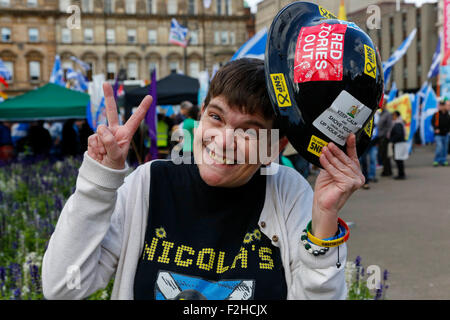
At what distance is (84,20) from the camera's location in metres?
49.7

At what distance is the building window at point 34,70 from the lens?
5088 cm

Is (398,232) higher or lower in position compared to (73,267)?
lower

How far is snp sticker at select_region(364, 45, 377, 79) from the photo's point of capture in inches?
43.5

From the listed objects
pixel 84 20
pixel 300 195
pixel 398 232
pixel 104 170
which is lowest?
pixel 398 232

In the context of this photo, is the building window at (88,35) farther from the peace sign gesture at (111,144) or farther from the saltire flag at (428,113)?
the peace sign gesture at (111,144)

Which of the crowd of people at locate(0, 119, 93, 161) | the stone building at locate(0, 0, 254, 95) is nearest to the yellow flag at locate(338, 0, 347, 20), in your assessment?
the crowd of people at locate(0, 119, 93, 161)

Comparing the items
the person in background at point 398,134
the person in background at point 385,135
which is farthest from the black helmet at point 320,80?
the person in background at point 398,134

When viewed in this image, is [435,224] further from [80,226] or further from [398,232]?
[80,226]

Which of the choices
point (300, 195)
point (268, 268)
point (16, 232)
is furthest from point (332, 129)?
point (16, 232)

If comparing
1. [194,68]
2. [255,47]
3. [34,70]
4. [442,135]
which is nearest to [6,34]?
[34,70]

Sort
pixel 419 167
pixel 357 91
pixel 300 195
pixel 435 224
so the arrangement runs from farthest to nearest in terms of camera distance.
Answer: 1. pixel 419 167
2. pixel 435 224
3. pixel 300 195
4. pixel 357 91

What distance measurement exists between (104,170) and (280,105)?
1.48ft

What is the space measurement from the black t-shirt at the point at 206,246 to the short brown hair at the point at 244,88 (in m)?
0.21

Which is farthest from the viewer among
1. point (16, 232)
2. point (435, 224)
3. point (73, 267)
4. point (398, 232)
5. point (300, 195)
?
point (398, 232)
